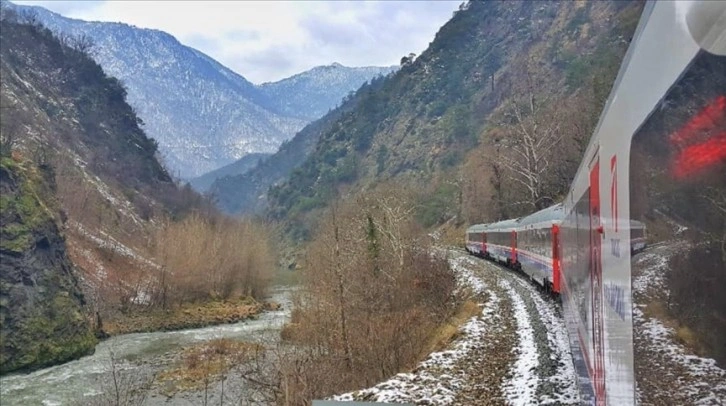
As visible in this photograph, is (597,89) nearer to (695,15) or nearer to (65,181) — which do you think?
(695,15)

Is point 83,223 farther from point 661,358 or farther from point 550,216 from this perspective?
point 661,358

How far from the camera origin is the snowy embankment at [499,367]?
34.8 ft

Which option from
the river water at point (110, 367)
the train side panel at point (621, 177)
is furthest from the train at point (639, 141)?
the river water at point (110, 367)

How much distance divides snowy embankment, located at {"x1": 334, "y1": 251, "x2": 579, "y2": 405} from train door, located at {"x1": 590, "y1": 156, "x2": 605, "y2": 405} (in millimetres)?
5809

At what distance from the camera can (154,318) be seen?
135 feet

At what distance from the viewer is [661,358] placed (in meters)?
2.28

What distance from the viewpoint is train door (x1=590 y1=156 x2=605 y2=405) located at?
3.71m

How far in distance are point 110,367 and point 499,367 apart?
19044 mm

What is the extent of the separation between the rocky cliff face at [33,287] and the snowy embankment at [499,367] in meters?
23.9

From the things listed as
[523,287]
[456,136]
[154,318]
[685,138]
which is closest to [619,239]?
[685,138]

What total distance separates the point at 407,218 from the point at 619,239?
1113 inches

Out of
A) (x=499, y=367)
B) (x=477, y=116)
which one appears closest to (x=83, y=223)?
(x=477, y=116)

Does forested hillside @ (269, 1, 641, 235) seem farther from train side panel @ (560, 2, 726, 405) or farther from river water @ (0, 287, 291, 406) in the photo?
train side panel @ (560, 2, 726, 405)

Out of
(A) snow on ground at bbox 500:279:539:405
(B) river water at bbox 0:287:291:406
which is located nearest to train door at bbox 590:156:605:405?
(A) snow on ground at bbox 500:279:539:405
